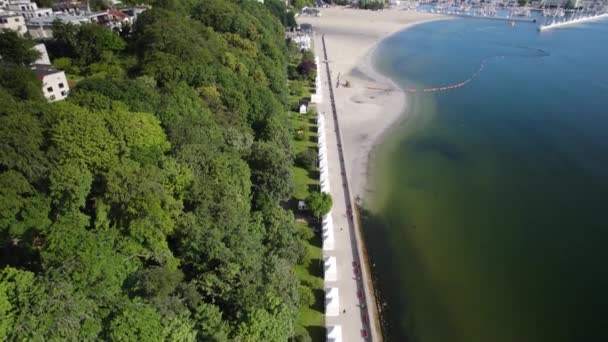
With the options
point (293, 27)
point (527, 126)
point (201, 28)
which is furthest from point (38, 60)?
point (293, 27)

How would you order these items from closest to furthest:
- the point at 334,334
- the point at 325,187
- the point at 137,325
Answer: the point at 137,325
the point at 334,334
the point at 325,187

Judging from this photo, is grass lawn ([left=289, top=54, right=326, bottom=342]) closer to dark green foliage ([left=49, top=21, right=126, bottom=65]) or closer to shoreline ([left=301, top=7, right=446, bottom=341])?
shoreline ([left=301, top=7, right=446, bottom=341])

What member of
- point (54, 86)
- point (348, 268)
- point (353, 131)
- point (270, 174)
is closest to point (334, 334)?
point (348, 268)

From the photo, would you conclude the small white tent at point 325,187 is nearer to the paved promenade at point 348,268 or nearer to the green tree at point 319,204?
the paved promenade at point 348,268

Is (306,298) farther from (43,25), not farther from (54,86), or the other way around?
(43,25)

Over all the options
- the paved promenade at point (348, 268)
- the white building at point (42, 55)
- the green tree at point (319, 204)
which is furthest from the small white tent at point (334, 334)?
the white building at point (42, 55)

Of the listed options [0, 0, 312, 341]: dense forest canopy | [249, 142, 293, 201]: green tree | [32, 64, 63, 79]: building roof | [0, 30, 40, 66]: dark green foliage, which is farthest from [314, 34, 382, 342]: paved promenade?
[0, 30, 40, 66]: dark green foliage
